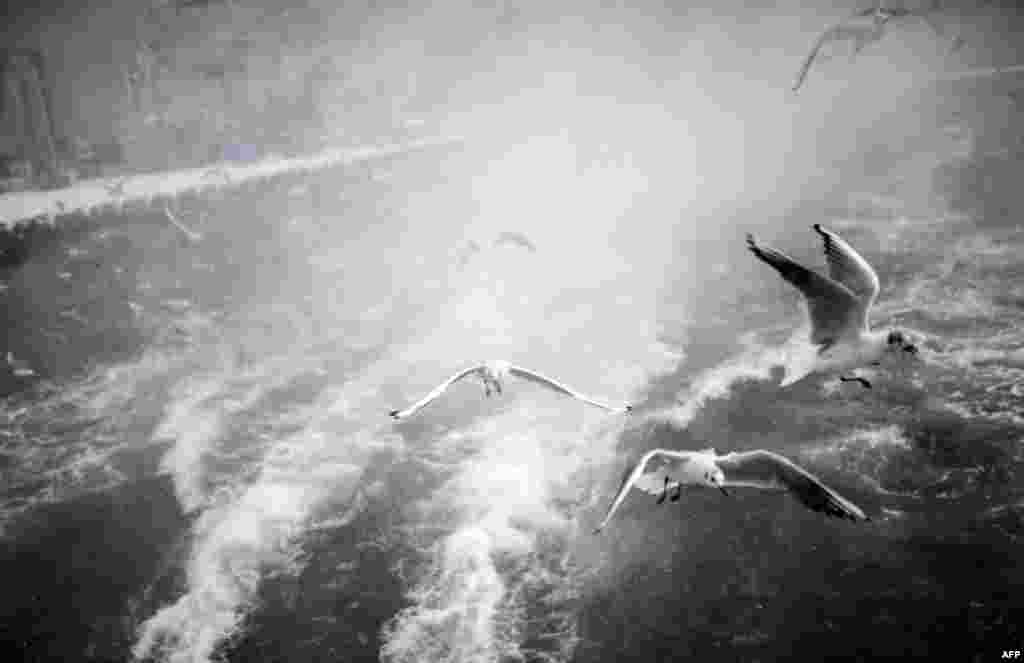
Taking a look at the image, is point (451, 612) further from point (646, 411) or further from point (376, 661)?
point (646, 411)

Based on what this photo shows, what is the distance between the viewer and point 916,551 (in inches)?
383

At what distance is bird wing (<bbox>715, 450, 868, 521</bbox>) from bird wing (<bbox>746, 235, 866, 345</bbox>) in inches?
59.2

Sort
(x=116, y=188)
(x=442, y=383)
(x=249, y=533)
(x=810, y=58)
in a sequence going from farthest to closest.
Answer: (x=116, y=188), (x=249, y=533), (x=810, y=58), (x=442, y=383)

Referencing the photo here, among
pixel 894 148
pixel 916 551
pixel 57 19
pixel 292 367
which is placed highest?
pixel 57 19

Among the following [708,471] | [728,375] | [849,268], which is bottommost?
[728,375]

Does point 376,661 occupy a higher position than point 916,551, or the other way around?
point 916,551

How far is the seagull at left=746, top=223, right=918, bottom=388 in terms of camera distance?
5312mm

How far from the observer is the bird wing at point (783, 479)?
5.28 metres

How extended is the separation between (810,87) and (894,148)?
64.6 meters

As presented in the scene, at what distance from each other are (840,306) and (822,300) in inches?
7.6

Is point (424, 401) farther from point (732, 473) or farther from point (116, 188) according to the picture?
point (116, 188)

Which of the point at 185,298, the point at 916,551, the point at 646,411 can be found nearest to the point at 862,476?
the point at 916,551

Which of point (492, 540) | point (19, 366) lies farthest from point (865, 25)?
point (19, 366)

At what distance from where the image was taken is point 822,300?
587cm
